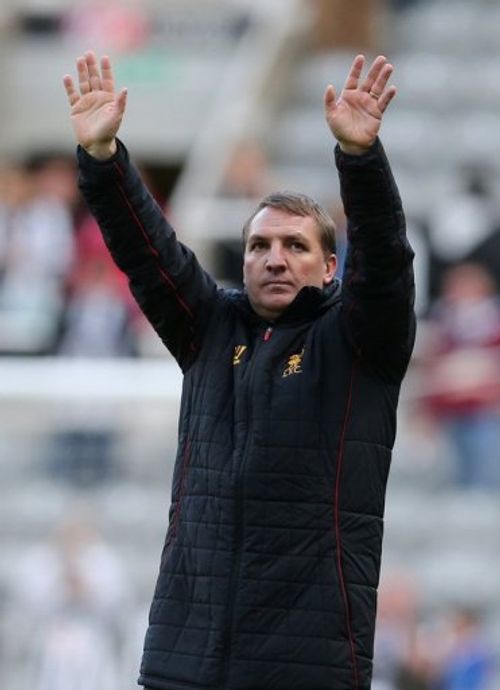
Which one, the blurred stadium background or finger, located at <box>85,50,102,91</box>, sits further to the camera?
the blurred stadium background

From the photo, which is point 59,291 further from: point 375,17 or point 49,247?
point 375,17

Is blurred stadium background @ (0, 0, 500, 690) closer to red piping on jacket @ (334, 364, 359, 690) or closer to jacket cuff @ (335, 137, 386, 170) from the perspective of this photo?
red piping on jacket @ (334, 364, 359, 690)

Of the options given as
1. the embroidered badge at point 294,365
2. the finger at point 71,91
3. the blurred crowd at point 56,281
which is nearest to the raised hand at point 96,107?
the finger at point 71,91

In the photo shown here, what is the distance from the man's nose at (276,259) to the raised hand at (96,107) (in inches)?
18.2

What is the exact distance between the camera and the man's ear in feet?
20.9

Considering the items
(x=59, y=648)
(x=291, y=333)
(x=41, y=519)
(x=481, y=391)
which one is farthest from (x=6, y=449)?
(x=291, y=333)

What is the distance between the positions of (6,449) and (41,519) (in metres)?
0.43

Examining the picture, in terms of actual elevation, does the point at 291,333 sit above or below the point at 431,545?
below

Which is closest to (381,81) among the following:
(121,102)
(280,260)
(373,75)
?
(373,75)

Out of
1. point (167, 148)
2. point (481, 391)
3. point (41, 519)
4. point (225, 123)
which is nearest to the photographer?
point (481, 391)

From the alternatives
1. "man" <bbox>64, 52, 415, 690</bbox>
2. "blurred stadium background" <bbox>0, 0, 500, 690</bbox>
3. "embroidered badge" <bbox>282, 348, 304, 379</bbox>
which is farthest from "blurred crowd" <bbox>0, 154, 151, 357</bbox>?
"embroidered badge" <bbox>282, 348, 304, 379</bbox>

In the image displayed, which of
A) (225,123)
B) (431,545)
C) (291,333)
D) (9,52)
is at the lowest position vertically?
(291,333)

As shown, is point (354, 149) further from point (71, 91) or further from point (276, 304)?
→ point (71, 91)

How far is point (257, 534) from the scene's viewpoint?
19.9 ft
